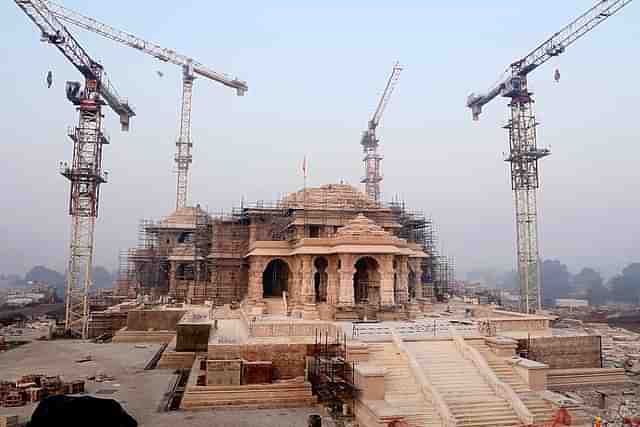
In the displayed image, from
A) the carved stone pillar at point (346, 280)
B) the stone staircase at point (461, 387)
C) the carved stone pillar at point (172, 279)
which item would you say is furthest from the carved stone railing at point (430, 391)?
the carved stone pillar at point (172, 279)

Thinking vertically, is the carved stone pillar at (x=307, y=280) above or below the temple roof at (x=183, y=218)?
below

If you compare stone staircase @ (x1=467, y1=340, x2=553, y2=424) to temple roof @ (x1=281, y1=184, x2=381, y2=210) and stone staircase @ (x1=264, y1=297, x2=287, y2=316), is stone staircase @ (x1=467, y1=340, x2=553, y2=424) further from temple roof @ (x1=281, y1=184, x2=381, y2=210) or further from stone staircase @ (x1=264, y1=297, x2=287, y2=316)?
temple roof @ (x1=281, y1=184, x2=381, y2=210)

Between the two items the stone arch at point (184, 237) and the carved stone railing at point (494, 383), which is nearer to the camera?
the carved stone railing at point (494, 383)

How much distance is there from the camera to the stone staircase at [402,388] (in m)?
14.9

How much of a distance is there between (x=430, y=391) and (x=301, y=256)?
1709 centimetres

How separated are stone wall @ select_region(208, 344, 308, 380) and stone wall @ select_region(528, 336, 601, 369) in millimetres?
10494

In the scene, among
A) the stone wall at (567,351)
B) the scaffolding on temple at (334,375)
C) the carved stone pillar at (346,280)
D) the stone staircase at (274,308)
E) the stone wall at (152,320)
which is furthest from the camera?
the stone wall at (152,320)

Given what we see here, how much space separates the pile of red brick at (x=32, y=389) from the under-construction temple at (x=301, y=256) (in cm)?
1250

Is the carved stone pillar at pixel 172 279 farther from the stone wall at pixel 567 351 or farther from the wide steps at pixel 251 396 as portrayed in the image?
the stone wall at pixel 567 351

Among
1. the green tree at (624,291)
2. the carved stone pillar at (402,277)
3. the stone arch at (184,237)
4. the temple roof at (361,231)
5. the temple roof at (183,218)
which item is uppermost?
the temple roof at (183,218)

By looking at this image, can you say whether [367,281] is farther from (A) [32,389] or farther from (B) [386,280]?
(A) [32,389]

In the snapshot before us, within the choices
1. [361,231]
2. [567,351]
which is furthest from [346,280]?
[567,351]

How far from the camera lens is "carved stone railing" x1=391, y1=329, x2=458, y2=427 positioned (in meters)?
14.6

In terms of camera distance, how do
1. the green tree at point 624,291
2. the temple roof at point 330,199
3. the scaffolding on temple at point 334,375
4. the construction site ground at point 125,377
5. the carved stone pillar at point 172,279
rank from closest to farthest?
1. the construction site ground at point 125,377
2. the scaffolding on temple at point 334,375
3. the temple roof at point 330,199
4. the carved stone pillar at point 172,279
5. the green tree at point 624,291
